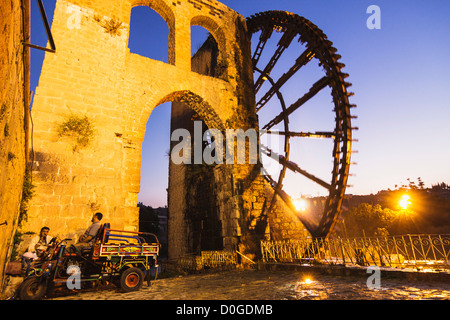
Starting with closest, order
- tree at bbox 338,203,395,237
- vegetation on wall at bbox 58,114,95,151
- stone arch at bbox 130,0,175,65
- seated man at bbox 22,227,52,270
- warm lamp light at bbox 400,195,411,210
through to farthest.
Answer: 1. seated man at bbox 22,227,52,270
2. vegetation on wall at bbox 58,114,95,151
3. stone arch at bbox 130,0,175,65
4. tree at bbox 338,203,395,237
5. warm lamp light at bbox 400,195,411,210

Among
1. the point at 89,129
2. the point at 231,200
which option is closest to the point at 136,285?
the point at 89,129

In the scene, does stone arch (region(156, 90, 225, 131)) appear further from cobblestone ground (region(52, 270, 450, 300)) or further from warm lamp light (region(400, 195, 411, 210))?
warm lamp light (region(400, 195, 411, 210))

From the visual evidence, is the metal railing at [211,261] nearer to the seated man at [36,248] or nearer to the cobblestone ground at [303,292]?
the cobblestone ground at [303,292]

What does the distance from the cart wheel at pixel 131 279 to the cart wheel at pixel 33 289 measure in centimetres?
110

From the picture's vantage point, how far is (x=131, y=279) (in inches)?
167

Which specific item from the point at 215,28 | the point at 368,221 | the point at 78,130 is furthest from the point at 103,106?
the point at 368,221

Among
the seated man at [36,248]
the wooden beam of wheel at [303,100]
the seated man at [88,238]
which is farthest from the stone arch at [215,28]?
the seated man at [36,248]

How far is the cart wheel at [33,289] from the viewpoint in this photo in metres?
3.45

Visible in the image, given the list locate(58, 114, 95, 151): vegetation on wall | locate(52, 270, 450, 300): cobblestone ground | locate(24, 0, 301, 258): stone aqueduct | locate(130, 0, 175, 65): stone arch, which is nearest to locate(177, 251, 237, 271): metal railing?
locate(24, 0, 301, 258): stone aqueduct

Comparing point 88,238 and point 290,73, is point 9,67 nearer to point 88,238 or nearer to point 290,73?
point 88,238

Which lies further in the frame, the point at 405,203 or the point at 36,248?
the point at 405,203

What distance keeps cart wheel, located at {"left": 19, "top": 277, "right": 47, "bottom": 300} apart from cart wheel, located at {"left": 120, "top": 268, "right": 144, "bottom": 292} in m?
1.10

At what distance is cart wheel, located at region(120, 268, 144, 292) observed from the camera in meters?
4.08

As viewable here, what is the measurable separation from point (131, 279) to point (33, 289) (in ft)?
4.56
